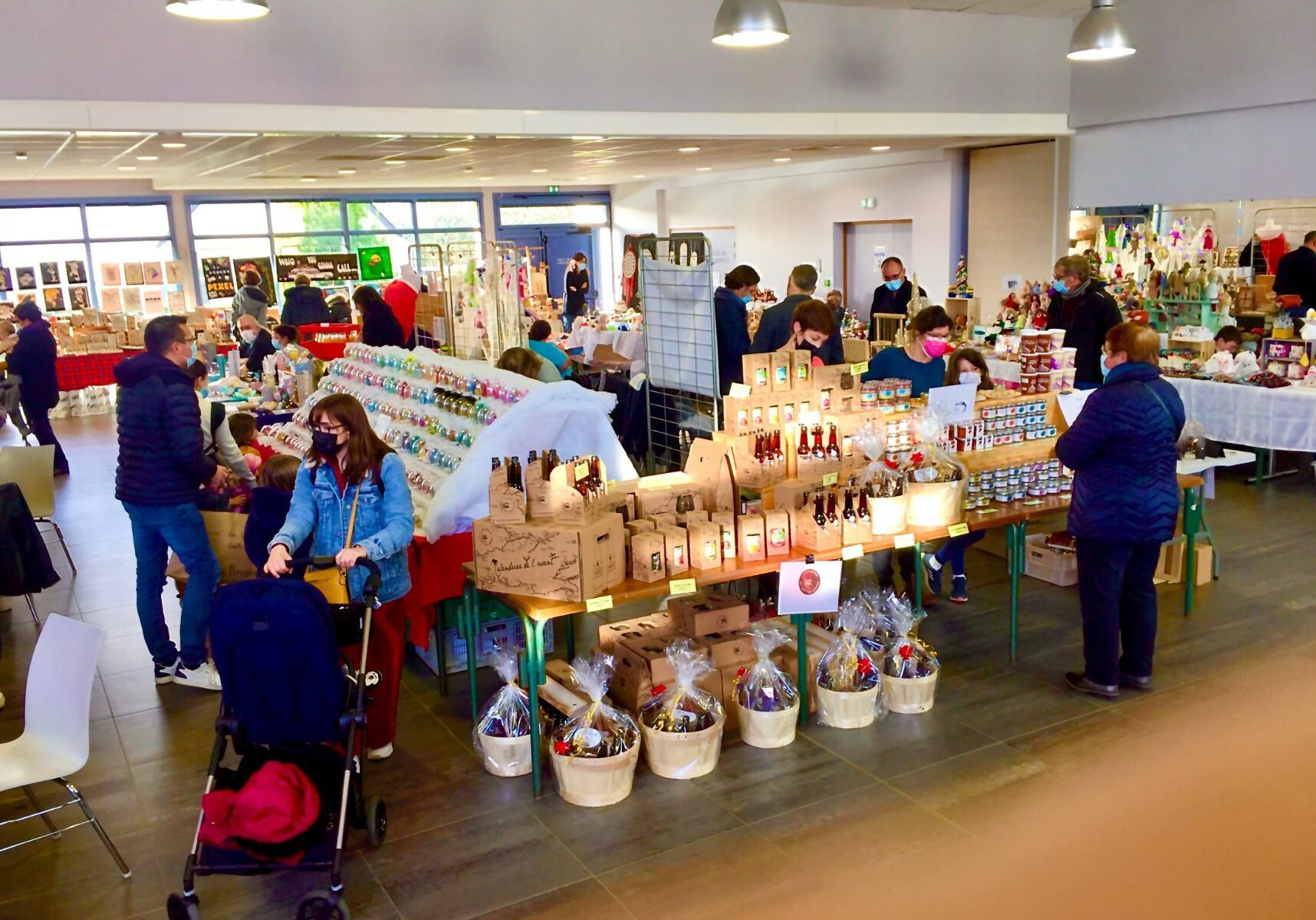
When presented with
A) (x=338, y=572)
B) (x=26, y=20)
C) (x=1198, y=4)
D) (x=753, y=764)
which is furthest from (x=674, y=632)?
(x=1198, y=4)

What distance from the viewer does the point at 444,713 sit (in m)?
4.73

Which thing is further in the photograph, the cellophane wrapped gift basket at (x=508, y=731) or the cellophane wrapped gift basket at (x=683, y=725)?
the cellophane wrapped gift basket at (x=508, y=731)

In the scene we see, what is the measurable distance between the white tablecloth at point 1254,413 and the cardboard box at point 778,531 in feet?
15.5

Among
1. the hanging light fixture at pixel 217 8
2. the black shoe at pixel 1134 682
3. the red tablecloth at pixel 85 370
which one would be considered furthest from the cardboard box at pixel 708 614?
the red tablecloth at pixel 85 370

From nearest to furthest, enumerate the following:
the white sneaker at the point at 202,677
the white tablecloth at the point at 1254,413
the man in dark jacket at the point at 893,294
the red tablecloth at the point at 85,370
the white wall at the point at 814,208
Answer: the white sneaker at the point at 202,677
the white tablecloth at the point at 1254,413
the man in dark jacket at the point at 893,294
the white wall at the point at 814,208
the red tablecloth at the point at 85,370

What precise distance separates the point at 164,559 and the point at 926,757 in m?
3.49

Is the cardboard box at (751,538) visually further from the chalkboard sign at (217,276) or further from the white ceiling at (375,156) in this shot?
the chalkboard sign at (217,276)

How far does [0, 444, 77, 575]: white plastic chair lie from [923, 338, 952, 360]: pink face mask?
17.5ft

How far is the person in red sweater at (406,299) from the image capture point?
9.69m

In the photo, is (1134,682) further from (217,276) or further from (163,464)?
(217,276)

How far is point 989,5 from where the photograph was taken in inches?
372

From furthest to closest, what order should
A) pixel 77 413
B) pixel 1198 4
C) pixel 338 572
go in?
pixel 77 413 → pixel 1198 4 → pixel 338 572

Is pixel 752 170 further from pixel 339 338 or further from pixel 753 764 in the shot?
pixel 753 764

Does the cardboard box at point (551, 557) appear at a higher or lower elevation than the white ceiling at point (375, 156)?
lower
